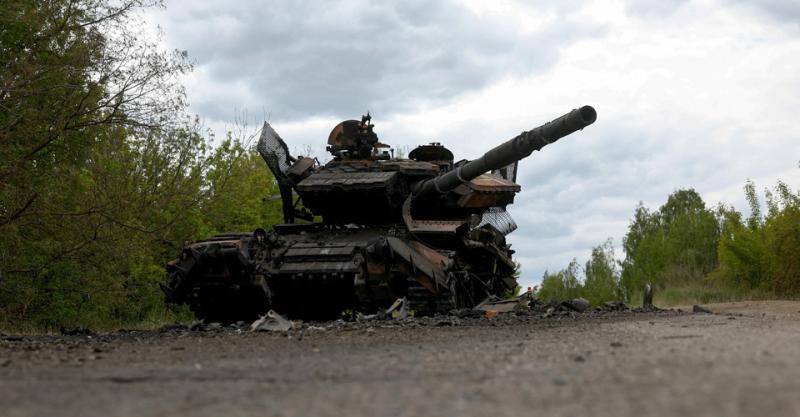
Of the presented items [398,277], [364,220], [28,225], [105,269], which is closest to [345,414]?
[398,277]

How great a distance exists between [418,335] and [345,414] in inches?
247

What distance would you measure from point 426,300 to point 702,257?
1988cm

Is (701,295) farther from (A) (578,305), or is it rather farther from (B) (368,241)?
(B) (368,241)

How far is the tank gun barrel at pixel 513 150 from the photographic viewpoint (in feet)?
44.7

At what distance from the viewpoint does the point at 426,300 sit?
48.9ft

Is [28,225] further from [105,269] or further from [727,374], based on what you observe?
[727,374]

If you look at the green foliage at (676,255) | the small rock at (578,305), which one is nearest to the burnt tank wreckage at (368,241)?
the small rock at (578,305)

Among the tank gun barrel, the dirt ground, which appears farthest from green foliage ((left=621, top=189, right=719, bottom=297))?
the dirt ground

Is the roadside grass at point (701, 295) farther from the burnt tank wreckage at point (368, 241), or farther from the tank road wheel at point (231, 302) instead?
the tank road wheel at point (231, 302)

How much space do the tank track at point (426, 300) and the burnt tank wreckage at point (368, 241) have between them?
0.02m

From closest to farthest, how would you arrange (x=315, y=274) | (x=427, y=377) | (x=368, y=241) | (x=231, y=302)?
1. (x=427, y=377)
2. (x=315, y=274)
3. (x=368, y=241)
4. (x=231, y=302)

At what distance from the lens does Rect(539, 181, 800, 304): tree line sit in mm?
24047

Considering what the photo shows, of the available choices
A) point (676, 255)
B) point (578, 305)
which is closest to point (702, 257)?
point (676, 255)

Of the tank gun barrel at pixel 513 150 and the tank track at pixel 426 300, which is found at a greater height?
the tank gun barrel at pixel 513 150
